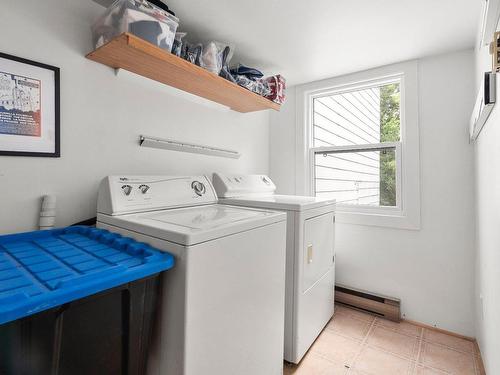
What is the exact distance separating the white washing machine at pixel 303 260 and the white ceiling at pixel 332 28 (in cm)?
105

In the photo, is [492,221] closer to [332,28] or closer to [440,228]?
[440,228]

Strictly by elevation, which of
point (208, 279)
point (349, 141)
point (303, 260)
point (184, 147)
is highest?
point (349, 141)

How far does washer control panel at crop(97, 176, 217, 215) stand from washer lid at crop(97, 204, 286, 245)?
6 cm

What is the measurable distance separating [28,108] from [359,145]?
2.44 metres

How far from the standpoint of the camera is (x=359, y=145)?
2461 mm

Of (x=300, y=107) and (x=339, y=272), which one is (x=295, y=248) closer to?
(x=339, y=272)

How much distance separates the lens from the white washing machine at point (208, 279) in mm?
931

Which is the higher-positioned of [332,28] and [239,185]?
[332,28]

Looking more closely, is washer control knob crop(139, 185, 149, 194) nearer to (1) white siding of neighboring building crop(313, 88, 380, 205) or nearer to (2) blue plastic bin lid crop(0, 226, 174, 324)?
(2) blue plastic bin lid crop(0, 226, 174, 324)

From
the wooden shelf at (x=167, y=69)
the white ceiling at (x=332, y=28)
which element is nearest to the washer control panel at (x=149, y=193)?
the wooden shelf at (x=167, y=69)

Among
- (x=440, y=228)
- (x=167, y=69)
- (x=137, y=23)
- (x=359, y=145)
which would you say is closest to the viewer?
(x=137, y=23)

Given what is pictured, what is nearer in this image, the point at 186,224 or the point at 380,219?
the point at 186,224

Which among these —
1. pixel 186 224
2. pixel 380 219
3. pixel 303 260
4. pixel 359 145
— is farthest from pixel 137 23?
pixel 380 219

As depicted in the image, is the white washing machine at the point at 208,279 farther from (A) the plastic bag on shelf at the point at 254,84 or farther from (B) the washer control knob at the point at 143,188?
(A) the plastic bag on shelf at the point at 254,84
